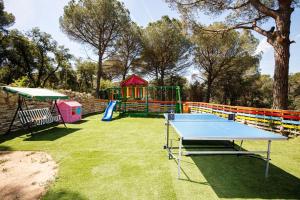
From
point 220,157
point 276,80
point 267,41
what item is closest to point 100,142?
point 220,157

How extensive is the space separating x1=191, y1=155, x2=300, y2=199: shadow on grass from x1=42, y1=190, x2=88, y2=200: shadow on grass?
1954 mm

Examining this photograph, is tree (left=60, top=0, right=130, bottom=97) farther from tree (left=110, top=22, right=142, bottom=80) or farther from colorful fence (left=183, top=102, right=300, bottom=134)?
colorful fence (left=183, top=102, right=300, bottom=134)

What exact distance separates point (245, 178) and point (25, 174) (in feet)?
12.6

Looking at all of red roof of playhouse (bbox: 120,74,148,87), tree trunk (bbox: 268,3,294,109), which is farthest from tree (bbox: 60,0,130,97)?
tree trunk (bbox: 268,3,294,109)

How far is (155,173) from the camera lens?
130 inches

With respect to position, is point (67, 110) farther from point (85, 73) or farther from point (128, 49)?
point (85, 73)

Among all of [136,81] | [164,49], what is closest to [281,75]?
[136,81]

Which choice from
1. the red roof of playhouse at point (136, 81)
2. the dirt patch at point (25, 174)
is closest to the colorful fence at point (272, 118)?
the red roof of playhouse at point (136, 81)

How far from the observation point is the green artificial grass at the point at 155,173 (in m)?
2.66

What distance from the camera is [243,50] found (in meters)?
19.5

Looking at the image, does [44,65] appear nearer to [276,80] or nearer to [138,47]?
[138,47]

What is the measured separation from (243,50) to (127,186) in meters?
20.6

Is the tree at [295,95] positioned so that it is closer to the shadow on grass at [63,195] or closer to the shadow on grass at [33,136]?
the shadow on grass at [33,136]

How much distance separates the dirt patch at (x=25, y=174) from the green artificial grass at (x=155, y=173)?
0.17 meters
